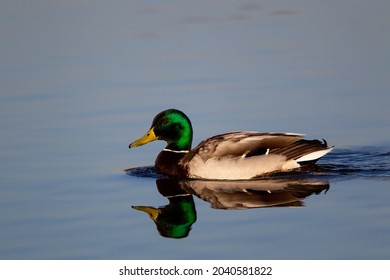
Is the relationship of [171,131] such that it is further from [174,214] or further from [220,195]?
[174,214]

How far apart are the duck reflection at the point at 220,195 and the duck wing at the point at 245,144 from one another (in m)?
0.36

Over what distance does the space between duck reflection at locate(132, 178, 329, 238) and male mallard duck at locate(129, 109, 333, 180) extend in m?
0.15

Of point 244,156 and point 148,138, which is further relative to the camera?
point 148,138

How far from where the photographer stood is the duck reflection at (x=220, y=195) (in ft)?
36.2

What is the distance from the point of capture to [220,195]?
39.4 feet

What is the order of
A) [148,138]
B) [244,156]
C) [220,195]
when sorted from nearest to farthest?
[220,195]
[244,156]
[148,138]

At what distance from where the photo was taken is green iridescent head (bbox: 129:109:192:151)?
13.5 metres

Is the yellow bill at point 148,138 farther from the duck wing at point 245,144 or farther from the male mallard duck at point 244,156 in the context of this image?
the duck wing at point 245,144

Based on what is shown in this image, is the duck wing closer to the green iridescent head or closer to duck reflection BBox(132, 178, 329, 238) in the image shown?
duck reflection BBox(132, 178, 329, 238)

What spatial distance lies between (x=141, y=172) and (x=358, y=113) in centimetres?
315

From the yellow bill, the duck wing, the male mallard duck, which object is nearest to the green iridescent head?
the yellow bill

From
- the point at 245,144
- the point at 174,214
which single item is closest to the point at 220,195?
the point at 174,214

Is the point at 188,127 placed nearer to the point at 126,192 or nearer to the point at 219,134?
the point at 219,134

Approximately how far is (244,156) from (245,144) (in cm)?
15
